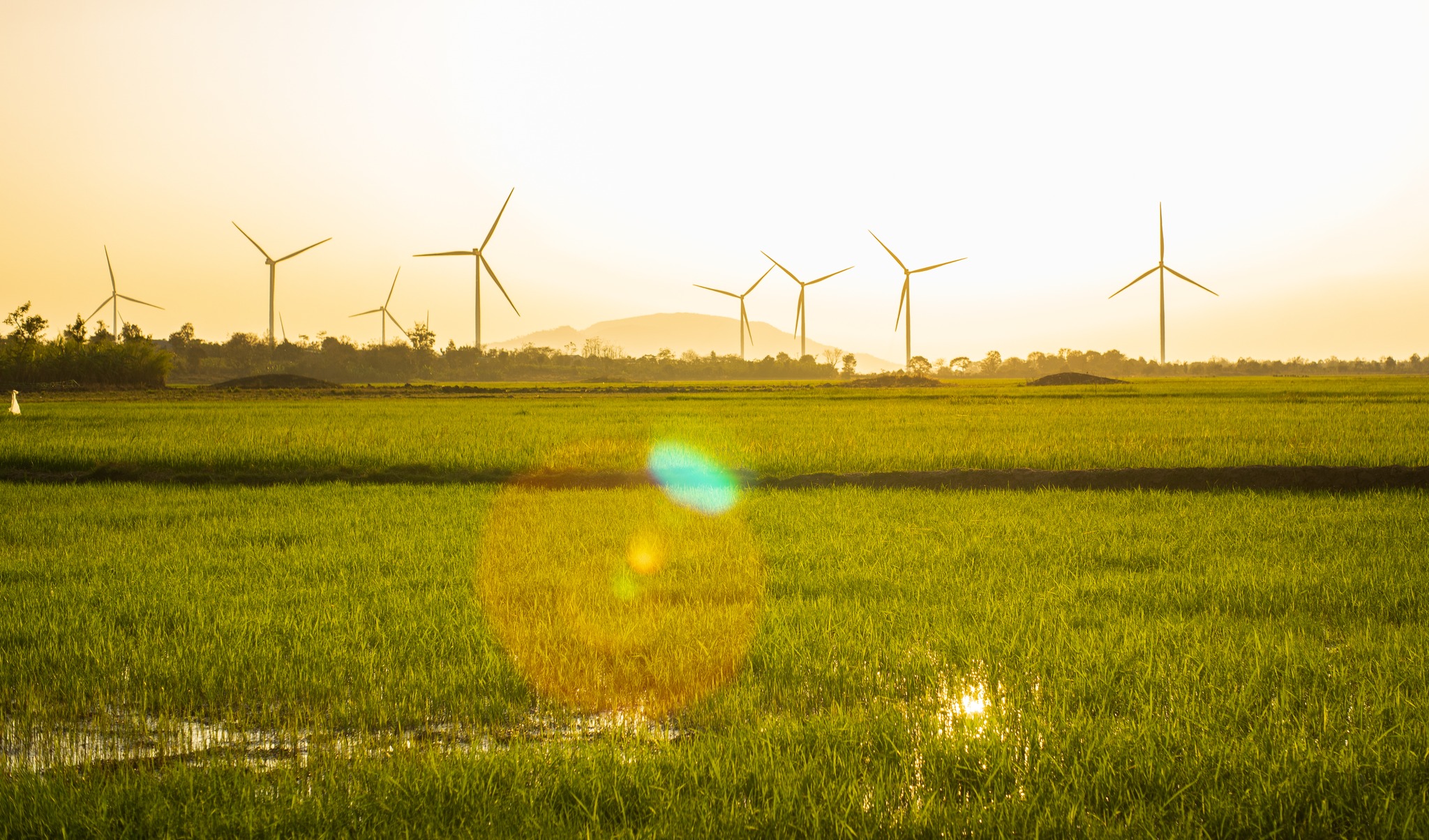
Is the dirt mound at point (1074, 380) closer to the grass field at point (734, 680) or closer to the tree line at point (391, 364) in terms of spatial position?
the tree line at point (391, 364)

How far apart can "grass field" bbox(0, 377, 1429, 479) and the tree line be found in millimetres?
36424

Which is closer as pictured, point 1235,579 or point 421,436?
point 1235,579

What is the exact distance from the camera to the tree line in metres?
66.0

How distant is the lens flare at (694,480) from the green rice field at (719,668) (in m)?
0.59

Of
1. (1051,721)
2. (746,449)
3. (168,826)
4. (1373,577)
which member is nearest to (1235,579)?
(1373,577)

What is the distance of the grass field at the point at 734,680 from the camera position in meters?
3.33

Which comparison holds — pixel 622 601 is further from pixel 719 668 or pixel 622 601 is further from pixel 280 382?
pixel 280 382

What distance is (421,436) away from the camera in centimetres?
2097

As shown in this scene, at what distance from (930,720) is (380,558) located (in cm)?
596

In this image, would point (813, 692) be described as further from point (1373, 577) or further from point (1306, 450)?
point (1306, 450)

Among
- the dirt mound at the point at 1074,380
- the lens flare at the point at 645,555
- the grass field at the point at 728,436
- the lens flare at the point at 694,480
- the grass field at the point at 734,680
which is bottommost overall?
the grass field at the point at 734,680

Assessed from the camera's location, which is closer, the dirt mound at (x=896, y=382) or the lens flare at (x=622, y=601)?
the lens flare at (x=622, y=601)

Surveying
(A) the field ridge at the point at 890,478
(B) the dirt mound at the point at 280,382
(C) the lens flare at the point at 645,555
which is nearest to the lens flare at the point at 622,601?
(C) the lens flare at the point at 645,555

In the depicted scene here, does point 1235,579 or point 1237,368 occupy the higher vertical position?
point 1237,368
